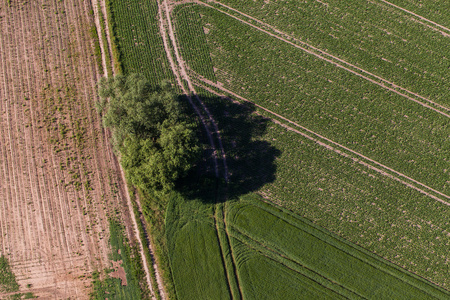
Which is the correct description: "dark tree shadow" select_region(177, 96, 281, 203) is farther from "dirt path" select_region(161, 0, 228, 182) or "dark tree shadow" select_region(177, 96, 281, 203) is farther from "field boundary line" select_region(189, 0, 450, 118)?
"field boundary line" select_region(189, 0, 450, 118)

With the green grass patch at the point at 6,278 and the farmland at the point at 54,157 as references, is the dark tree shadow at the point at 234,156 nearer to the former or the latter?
the farmland at the point at 54,157

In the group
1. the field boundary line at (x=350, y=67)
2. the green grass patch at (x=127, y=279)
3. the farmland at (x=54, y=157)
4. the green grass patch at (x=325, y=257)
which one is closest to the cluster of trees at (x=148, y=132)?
the farmland at (x=54, y=157)

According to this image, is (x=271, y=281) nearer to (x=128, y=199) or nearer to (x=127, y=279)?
(x=127, y=279)

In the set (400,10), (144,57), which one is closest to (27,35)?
(144,57)

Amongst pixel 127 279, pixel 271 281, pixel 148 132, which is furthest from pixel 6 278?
pixel 271 281

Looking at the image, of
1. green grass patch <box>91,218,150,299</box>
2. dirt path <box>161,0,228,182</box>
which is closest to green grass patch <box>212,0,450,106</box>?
dirt path <box>161,0,228,182</box>

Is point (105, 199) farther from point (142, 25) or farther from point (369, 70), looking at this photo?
point (369, 70)
